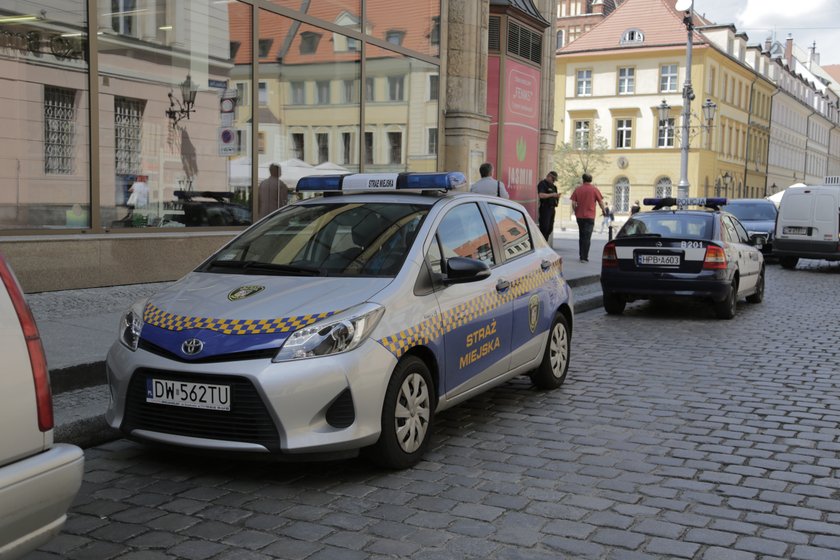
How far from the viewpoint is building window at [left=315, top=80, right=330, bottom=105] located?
46.4 ft

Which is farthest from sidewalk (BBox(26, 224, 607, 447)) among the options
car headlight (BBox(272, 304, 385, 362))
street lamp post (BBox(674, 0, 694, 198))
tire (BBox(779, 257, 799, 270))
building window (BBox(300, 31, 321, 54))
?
street lamp post (BBox(674, 0, 694, 198))

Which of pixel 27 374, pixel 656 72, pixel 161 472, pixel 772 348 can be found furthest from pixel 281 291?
pixel 656 72

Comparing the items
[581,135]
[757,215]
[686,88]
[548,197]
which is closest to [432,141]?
[548,197]

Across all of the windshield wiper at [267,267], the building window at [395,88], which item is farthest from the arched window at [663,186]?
the windshield wiper at [267,267]

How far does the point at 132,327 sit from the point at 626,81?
63.0m

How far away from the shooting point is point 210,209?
1203cm

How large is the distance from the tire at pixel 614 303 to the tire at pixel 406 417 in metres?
7.65

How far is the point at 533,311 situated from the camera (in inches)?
261

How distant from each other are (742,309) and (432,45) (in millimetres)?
7683

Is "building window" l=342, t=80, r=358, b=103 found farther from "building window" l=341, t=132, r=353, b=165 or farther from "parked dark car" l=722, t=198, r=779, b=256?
"parked dark car" l=722, t=198, r=779, b=256

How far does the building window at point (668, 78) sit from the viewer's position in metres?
62.3

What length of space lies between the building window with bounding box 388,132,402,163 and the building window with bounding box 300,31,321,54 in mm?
2489

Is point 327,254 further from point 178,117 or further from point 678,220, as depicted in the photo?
point 678,220

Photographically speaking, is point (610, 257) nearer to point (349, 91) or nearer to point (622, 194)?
point (349, 91)
